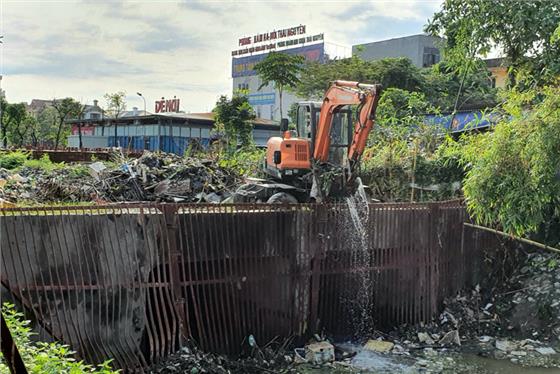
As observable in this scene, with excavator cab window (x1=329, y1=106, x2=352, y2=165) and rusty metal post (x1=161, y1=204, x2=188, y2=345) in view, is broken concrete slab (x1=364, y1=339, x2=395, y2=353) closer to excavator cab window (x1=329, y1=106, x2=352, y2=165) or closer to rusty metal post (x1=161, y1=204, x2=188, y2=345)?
rusty metal post (x1=161, y1=204, x2=188, y2=345)

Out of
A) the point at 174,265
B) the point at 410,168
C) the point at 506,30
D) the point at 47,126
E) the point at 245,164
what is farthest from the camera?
the point at 47,126

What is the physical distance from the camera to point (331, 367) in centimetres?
686

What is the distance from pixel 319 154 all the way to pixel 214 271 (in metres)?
4.49

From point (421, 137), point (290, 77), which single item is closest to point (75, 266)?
point (421, 137)

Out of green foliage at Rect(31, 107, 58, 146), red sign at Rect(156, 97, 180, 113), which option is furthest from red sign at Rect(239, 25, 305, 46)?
green foliage at Rect(31, 107, 58, 146)

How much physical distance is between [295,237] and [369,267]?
136 cm

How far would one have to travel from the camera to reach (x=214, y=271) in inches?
271

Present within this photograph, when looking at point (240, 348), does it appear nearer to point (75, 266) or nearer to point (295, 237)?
point (295, 237)

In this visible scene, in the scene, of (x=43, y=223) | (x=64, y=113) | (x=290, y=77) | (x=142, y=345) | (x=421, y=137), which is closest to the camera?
(x=43, y=223)

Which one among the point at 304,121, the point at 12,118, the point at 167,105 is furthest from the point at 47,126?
the point at 304,121

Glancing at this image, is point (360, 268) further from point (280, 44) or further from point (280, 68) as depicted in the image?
point (280, 44)

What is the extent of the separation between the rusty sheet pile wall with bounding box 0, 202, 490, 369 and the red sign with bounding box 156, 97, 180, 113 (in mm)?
58508

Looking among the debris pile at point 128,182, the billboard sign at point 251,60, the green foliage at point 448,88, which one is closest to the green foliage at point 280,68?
the green foliage at point 448,88

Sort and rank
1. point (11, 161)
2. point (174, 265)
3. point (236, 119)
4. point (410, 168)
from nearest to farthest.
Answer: point (174, 265)
point (410, 168)
point (11, 161)
point (236, 119)
